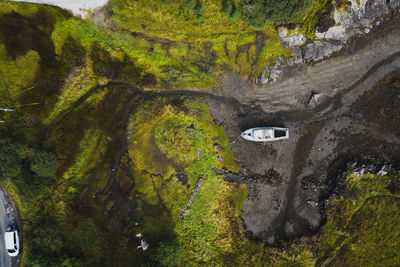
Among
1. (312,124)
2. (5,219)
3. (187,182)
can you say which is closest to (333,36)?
(312,124)

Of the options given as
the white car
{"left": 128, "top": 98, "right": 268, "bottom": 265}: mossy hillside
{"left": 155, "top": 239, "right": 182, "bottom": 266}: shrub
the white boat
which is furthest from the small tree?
the white boat

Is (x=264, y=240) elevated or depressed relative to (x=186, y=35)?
depressed

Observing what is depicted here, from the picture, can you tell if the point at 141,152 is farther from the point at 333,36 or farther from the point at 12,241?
the point at 333,36

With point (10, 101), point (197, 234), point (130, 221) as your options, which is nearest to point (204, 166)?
point (197, 234)

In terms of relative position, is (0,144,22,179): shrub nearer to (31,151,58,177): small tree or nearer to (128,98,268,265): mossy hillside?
(31,151,58,177): small tree

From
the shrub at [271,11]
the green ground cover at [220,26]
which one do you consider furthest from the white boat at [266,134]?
the shrub at [271,11]

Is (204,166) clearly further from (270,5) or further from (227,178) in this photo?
(270,5)
